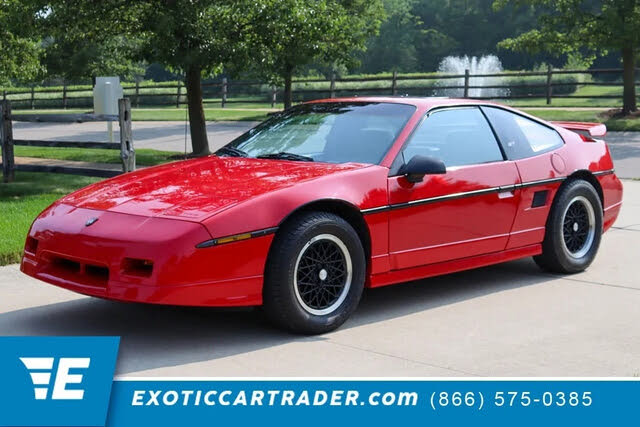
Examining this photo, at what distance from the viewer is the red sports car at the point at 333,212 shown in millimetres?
5250

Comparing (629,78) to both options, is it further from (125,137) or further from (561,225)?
(561,225)

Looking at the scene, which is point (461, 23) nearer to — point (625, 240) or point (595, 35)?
point (595, 35)

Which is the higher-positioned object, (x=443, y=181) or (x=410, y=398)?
(x=443, y=181)

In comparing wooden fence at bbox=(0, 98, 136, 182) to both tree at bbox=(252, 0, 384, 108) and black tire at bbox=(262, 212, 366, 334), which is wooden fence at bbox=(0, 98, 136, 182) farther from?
black tire at bbox=(262, 212, 366, 334)

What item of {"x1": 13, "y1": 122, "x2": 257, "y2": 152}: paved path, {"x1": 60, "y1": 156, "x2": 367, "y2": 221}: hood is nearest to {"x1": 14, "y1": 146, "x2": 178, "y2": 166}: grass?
{"x1": 13, "y1": 122, "x2": 257, "y2": 152}: paved path

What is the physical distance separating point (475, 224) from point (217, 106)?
127 ft

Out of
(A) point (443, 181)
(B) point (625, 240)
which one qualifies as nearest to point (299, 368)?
(A) point (443, 181)

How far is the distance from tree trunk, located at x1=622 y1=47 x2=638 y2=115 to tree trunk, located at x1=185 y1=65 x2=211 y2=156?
1357 centimetres

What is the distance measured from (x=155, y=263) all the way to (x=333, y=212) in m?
1.20

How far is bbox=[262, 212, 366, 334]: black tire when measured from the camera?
541 cm

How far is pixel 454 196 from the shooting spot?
6387 millimetres

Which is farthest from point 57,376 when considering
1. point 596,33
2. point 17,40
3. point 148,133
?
point 596,33

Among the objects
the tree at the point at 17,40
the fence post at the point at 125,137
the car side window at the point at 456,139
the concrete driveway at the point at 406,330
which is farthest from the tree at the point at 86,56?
the concrete driveway at the point at 406,330

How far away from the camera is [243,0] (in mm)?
15336
